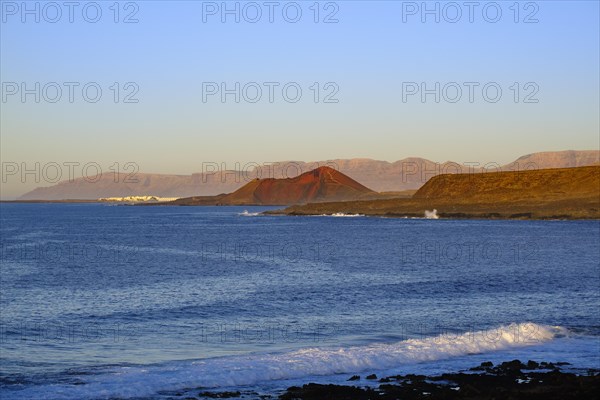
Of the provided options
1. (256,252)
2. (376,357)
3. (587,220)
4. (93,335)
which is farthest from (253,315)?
(587,220)

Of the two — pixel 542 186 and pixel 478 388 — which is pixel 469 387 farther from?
pixel 542 186

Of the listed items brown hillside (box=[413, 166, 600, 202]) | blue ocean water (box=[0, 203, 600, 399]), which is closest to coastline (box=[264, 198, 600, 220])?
brown hillside (box=[413, 166, 600, 202])

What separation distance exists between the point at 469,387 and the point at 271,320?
14.4 meters

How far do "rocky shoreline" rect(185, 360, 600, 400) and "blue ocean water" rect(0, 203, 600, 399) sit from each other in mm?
1082

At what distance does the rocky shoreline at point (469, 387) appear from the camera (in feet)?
61.1

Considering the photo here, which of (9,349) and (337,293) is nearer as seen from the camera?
(9,349)

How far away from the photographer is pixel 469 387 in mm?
19391

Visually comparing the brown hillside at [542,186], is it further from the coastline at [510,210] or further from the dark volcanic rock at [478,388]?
the dark volcanic rock at [478,388]

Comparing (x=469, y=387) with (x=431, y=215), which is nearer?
(x=469, y=387)

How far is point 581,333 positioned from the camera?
28969 mm

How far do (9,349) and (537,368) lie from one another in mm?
16705

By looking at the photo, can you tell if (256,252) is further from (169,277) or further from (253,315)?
(253,315)

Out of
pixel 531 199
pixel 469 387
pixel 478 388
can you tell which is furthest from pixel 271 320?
pixel 531 199

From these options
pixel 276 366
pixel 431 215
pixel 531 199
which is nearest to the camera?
pixel 276 366
